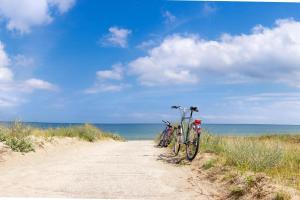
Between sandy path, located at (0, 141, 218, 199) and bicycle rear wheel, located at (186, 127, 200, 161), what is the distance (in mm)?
620

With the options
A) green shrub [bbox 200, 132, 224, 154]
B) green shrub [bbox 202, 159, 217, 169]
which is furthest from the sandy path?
green shrub [bbox 200, 132, 224, 154]

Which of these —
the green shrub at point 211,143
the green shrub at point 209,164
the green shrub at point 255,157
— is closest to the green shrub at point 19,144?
Answer: the green shrub at point 211,143

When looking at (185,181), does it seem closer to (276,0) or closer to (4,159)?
(276,0)

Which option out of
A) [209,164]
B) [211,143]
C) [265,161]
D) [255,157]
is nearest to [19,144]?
[211,143]

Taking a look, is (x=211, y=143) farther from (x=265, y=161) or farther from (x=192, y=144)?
(x=265, y=161)

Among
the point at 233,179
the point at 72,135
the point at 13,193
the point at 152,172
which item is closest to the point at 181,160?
the point at 152,172

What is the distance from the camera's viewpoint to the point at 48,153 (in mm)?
15047

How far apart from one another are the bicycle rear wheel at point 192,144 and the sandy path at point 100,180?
2.04 feet

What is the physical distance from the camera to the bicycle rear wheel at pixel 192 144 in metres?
11.5

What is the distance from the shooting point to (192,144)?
11875 millimetres

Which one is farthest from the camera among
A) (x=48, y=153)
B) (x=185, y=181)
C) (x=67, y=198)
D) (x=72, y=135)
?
(x=72, y=135)

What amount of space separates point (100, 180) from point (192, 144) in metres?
3.61

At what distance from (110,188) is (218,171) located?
8.56 ft

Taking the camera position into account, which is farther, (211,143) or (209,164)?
(211,143)
